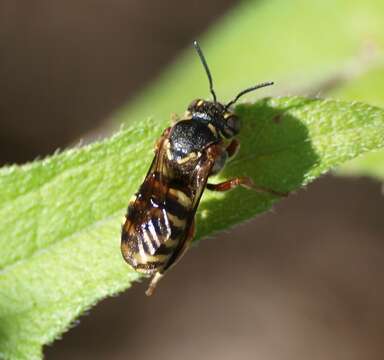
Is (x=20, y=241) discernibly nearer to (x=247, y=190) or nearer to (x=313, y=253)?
(x=247, y=190)

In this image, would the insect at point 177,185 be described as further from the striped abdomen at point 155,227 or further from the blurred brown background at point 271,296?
the blurred brown background at point 271,296

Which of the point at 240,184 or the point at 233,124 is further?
the point at 233,124

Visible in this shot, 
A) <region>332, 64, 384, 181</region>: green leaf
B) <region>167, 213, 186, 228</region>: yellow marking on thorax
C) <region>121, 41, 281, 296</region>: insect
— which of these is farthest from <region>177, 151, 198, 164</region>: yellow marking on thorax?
<region>332, 64, 384, 181</region>: green leaf

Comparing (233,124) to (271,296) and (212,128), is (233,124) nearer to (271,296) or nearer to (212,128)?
(212,128)

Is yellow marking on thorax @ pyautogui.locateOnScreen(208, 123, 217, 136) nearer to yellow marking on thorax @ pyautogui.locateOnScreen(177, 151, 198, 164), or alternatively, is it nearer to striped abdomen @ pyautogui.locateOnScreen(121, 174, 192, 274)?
yellow marking on thorax @ pyautogui.locateOnScreen(177, 151, 198, 164)

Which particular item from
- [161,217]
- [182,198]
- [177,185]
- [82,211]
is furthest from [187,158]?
[82,211]

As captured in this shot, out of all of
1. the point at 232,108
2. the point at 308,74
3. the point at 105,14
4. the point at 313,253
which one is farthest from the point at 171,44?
the point at 232,108
